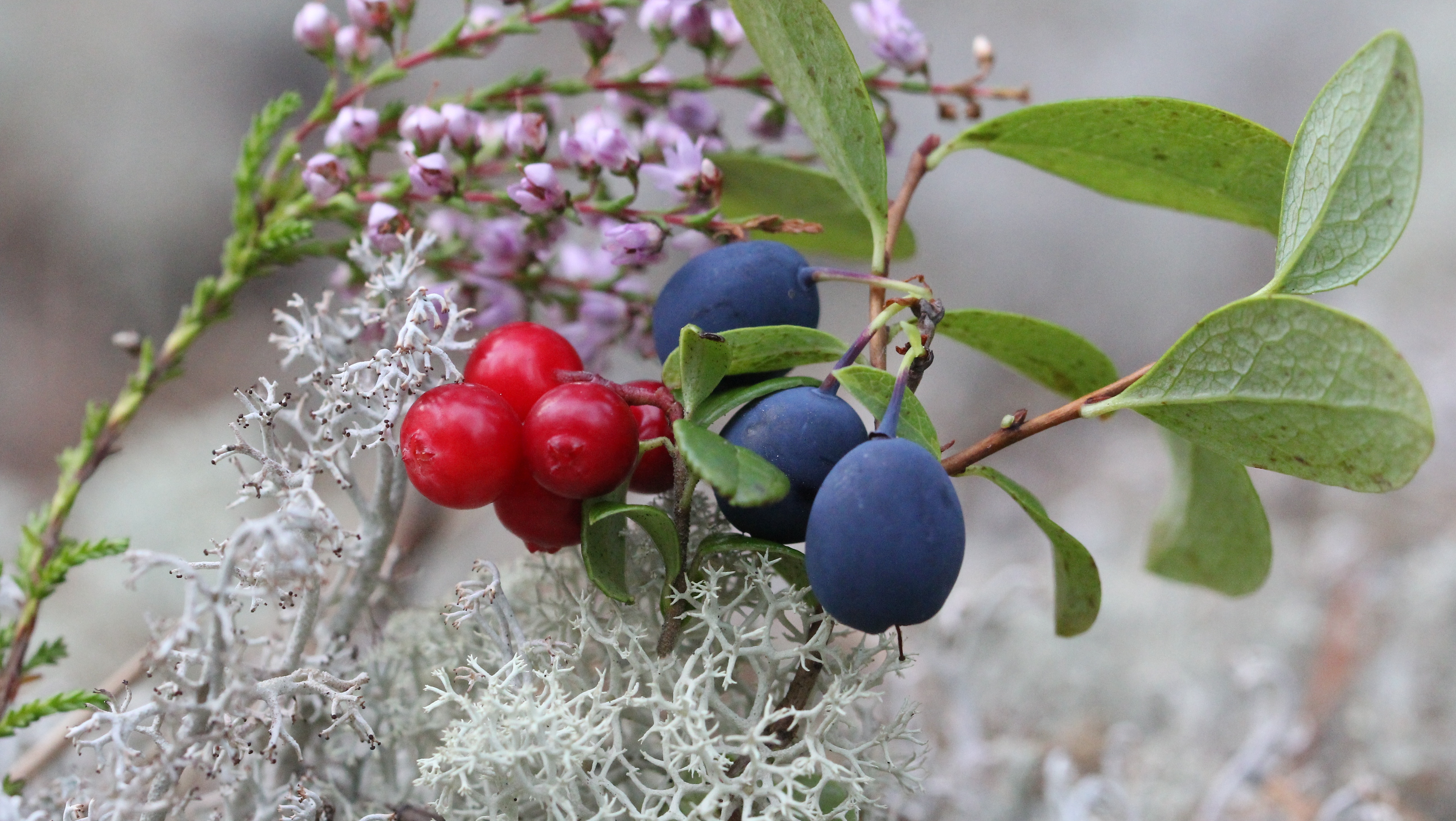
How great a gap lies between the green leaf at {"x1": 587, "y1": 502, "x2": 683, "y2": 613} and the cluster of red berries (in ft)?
0.05

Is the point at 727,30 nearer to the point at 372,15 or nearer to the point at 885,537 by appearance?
the point at 372,15

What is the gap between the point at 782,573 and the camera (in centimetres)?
56

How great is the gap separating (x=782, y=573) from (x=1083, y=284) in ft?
7.90

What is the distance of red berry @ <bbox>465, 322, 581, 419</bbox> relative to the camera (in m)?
0.58

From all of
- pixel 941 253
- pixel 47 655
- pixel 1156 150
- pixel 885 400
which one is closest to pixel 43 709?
pixel 47 655

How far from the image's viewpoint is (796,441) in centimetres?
51

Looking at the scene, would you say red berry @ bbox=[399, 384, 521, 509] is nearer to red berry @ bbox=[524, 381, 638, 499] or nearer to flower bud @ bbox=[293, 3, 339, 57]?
red berry @ bbox=[524, 381, 638, 499]

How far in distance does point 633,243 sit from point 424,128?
17 centimetres

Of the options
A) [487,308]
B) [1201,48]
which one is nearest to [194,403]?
[487,308]

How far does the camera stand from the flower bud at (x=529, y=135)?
26.4 inches

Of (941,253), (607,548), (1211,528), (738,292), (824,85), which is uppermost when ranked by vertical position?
(824,85)

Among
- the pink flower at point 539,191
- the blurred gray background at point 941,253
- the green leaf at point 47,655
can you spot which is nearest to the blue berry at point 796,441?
the pink flower at point 539,191

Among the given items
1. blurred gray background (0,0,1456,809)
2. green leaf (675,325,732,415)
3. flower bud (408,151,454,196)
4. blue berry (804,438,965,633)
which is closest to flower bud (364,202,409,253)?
flower bud (408,151,454,196)

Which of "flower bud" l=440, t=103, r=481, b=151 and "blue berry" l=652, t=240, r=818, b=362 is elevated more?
"flower bud" l=440, t=103, r=481, b=151
